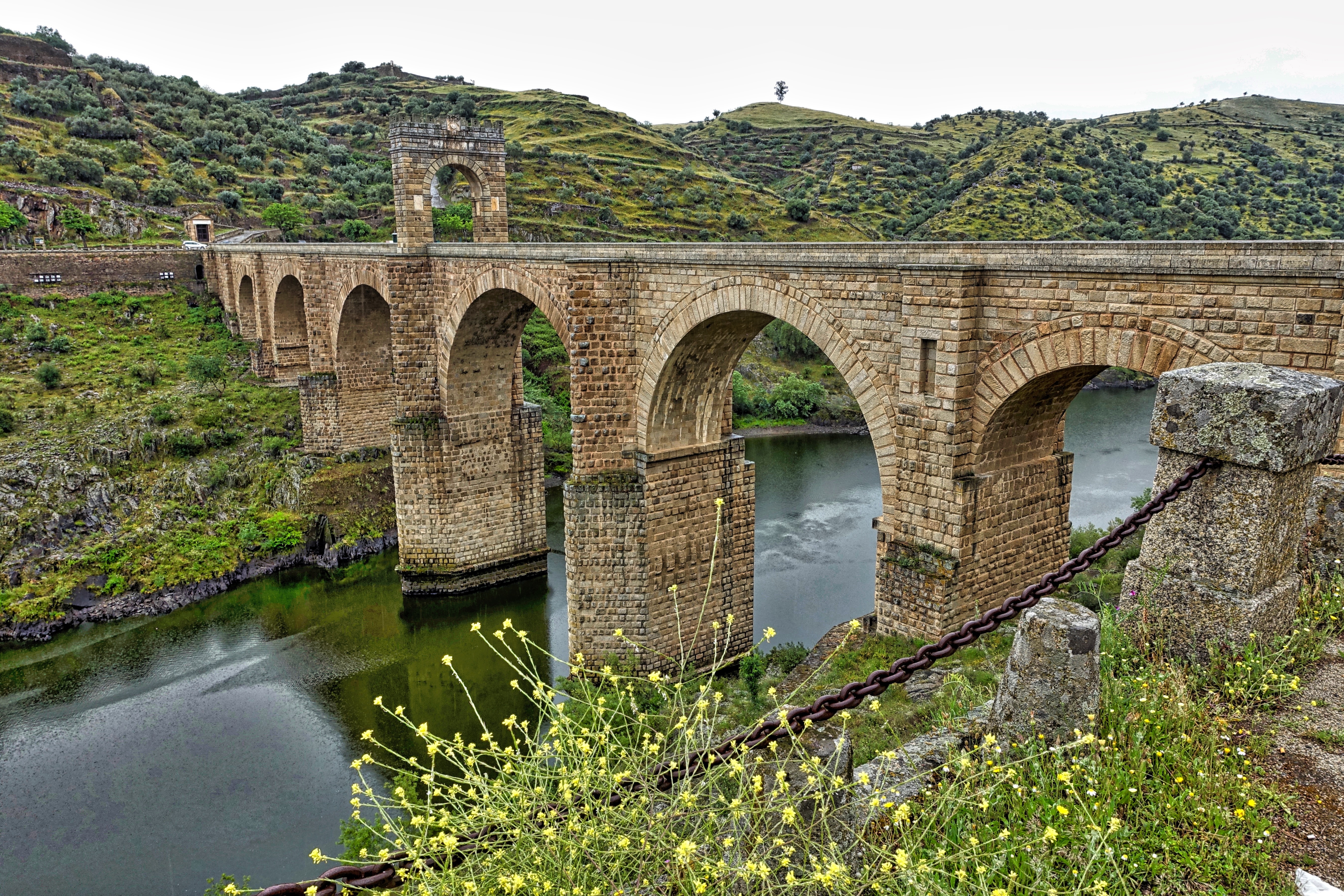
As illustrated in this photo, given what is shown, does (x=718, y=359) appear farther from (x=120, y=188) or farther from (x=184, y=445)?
(x=120, y=188)

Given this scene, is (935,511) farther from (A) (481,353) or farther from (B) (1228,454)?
(A) (481,353)

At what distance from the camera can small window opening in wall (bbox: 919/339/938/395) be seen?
966 centimetres

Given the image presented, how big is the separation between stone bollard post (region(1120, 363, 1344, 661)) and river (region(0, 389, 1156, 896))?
1168 cm

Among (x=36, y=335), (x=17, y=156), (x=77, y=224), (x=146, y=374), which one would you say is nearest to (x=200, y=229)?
(x=77, y=224)

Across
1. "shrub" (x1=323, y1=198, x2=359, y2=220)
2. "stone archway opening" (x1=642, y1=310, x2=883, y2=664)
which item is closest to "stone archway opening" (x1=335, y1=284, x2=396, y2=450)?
"stone archway opening" (x1=642, y1=310, x2=883, y2=664)

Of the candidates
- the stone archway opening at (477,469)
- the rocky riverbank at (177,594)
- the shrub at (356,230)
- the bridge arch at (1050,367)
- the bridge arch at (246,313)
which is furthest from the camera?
the shrub at (356,230)

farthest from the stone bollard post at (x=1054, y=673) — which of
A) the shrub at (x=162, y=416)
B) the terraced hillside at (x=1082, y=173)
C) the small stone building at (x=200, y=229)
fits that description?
the small stone building at (x=200, y=229)

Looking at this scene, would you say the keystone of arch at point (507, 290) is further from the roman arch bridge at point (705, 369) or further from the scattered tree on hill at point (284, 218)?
the scattered tree on hill at point (284, 218)

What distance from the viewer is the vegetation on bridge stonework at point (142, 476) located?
2067 cm

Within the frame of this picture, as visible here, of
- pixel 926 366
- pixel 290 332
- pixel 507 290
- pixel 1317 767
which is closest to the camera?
pixel 1317 767

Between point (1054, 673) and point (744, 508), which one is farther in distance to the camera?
point (744, 508)

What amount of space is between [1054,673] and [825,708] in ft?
3.29

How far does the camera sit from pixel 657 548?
567 inches

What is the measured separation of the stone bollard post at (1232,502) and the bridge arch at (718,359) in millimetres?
5857
